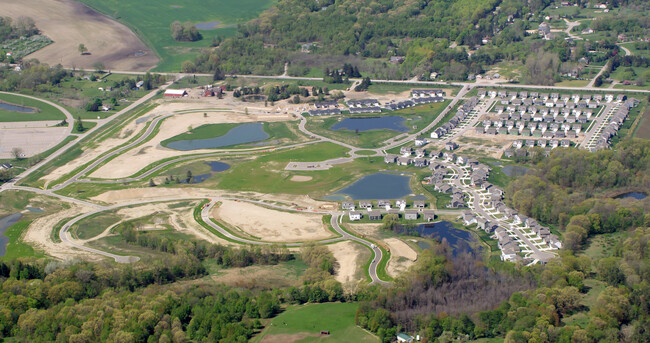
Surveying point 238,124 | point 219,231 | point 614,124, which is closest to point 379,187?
point 219,231

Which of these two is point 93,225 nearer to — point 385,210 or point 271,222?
point 271,222

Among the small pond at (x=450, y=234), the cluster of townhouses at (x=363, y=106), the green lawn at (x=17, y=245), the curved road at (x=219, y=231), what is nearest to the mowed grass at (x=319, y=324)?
the curved road at (x=219, y=231)

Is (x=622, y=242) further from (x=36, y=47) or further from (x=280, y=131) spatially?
(x=36, y=47)

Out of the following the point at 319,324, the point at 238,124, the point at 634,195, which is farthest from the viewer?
the point at 238,124

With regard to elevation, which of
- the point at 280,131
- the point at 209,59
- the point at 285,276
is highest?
the point at 209,59

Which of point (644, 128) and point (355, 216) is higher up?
point (644, 128)

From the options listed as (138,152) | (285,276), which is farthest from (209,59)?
(285,276)

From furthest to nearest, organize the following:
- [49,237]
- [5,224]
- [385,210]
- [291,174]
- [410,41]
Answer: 1. [410,41]
2. [291,174]
3. [5,224]
4. [385,210]
5. [49,237]
